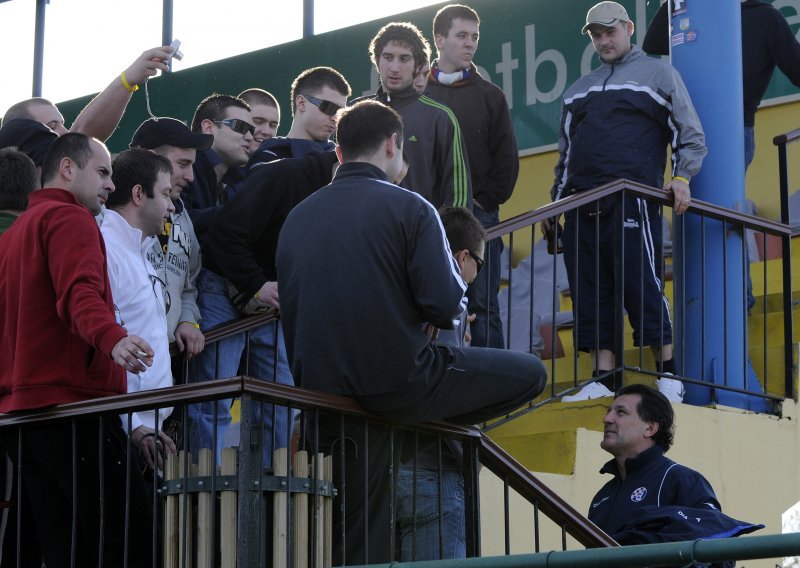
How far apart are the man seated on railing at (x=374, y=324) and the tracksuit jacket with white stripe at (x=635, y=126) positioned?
3189mm

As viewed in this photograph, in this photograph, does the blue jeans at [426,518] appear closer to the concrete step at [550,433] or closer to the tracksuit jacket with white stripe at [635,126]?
the concrete step at [550,433]

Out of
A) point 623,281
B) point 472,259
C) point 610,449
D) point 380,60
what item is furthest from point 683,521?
point 380,60

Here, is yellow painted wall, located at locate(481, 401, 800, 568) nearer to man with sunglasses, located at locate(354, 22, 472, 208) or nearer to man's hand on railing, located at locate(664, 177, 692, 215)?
man's hand on railing, located at locate(664, 177, 692, 215)

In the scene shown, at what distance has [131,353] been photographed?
4.02 metres

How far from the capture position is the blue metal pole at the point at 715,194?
7.64 m

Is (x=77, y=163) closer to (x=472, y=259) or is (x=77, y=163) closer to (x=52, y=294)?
(x=52, y=294)

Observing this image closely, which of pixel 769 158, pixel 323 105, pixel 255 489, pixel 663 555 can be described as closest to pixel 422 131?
pixel 323 105

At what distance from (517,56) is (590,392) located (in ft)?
17.7

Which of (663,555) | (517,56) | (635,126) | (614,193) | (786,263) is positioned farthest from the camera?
(517,56)

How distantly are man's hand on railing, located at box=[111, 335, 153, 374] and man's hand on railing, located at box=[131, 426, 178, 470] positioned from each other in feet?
1.14

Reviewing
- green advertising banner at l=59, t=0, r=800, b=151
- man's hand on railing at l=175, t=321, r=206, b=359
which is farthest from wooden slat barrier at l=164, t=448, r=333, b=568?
green advertising banner at l=59, t=0, r=800, b=151

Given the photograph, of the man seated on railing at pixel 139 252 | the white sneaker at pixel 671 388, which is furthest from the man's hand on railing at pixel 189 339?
the white sneaker at pixel 671 388

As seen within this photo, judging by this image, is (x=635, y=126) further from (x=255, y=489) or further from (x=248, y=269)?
(x=255, y=489)

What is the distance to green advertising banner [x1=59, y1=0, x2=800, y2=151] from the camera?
37.3ft
